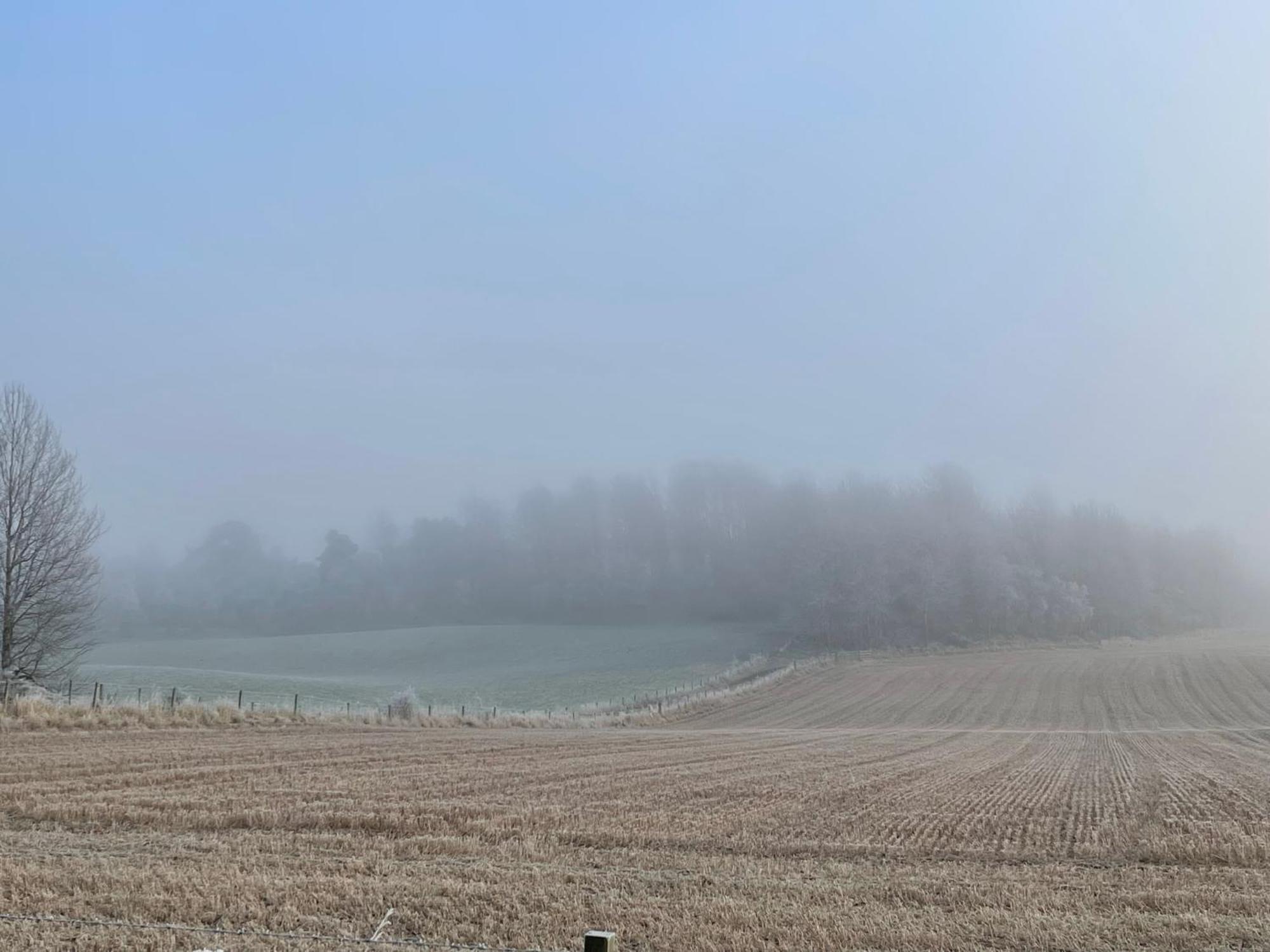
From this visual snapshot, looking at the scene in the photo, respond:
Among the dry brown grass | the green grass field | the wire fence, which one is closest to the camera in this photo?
the dry brown grass

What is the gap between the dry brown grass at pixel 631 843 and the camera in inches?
324

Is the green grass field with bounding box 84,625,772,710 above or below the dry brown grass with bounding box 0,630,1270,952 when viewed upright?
below

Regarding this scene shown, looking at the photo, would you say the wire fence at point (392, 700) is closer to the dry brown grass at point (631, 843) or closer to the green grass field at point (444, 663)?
the green grass field at point (444, 663)

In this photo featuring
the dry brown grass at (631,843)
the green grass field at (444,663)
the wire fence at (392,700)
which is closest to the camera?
the dry brown grass at (631,843)

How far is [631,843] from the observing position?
1235 cm

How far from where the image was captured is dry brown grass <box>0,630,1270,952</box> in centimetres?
824

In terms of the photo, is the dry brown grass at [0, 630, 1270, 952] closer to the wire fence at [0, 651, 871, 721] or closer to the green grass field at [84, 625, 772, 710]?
the wire fence at [0, 651, 871, 721]

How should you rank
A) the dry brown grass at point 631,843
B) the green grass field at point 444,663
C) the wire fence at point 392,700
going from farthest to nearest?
the green grass field at point 444,663 < the wire fence at point 392,700 < the dry brown grass at point 631,843

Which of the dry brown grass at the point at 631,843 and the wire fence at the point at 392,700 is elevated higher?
the dry brown grass at the point at 631,843

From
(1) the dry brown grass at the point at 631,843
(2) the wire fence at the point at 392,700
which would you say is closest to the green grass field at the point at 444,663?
(2) the wire fence at the point at 392,700

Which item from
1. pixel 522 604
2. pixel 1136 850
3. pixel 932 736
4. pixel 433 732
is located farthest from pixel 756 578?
pixel 1136 850

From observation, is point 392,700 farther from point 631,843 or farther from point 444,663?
point 444,663

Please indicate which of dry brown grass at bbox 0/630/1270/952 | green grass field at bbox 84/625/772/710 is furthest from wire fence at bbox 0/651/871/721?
dry brown grass at bbox 0/630/1270/952

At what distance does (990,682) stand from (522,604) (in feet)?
234
